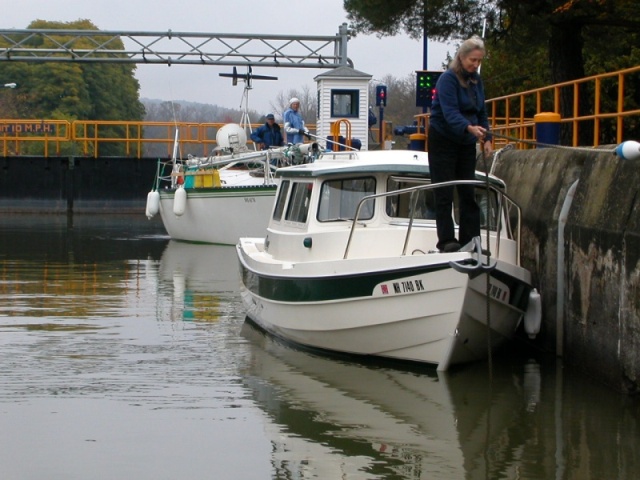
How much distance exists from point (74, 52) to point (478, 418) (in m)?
33.2

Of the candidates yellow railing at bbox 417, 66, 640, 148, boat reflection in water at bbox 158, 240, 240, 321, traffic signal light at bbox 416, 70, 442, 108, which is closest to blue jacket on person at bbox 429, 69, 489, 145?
yellow railing at bbox 417, 66, 640, 148

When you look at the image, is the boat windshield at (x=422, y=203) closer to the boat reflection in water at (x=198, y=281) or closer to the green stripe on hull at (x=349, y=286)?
the green stripe on hull at (x=349, y=286)

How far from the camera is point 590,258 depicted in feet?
35.8

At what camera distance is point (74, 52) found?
133 ft

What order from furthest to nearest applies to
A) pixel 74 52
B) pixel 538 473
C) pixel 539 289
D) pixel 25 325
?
pixel 74 52, pixel 25 325, pixel 539 289, pixel 538 473

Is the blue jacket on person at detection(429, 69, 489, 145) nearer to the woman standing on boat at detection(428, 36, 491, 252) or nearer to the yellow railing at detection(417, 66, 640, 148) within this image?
the woman standing on boat at detection(428, 36, 491, 252)

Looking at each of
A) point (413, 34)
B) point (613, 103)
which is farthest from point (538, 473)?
point (613, 103)

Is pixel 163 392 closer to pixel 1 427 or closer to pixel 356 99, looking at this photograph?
pixel 1 427

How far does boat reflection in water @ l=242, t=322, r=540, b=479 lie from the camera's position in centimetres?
813

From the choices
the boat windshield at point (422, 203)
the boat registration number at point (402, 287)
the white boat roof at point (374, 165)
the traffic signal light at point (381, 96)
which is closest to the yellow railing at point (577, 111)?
the boat windshield at point (422, 203)

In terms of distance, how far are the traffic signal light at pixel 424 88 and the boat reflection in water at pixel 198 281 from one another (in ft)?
15.4

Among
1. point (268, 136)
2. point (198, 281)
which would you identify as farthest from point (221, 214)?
point (198, 281)

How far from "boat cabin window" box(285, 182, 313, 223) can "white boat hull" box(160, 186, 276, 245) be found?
11.4 meters

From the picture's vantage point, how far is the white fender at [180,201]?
27703 millimetres
